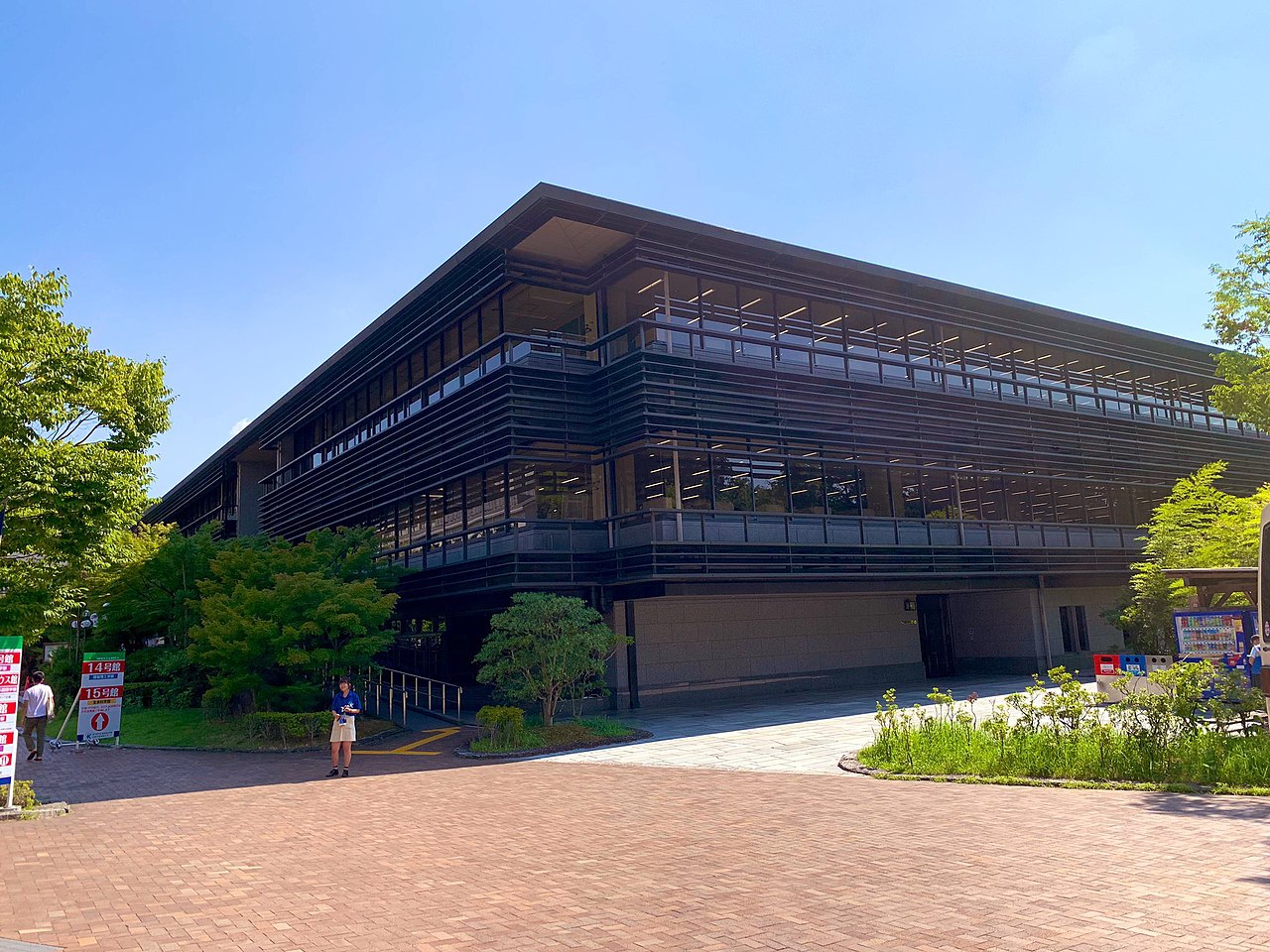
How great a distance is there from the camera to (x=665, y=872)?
8.39 metres

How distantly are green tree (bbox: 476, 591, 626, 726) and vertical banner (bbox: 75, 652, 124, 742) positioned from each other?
9313 millimetres

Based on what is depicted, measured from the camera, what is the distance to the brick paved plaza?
21.5 ft

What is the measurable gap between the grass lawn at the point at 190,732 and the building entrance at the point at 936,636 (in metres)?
19.3

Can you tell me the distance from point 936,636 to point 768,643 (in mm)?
9419

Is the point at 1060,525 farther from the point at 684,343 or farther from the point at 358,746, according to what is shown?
the point at 358,746

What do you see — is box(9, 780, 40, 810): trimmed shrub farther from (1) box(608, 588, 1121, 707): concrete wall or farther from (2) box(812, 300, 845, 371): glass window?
(2) box(812, 300, 845, 371): glass window

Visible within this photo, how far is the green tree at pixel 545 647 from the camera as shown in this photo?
765 inches

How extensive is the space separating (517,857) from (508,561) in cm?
1427

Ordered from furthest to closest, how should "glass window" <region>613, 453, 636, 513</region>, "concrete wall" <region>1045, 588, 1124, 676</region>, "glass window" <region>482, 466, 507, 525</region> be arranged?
"concrete wall" <region>1045, 588, 1124, 676</region> → "glass window" <region>482, 466, 507, 525</region> → "glass window" <region>613, 453, 636, 513</region>

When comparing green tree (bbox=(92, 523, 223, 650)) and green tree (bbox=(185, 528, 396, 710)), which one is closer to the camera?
green tree (bbox=(185, 528, 396, 710))

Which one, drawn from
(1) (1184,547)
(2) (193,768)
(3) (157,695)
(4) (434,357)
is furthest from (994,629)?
(3) (157,695)

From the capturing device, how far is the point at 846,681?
95.1 ft

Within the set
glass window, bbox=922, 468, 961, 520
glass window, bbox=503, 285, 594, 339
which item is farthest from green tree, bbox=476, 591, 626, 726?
glass window, bbox=922, 468, 961, 520

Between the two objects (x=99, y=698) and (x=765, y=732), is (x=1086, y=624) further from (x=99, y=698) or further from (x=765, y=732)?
(x=99, y=698)
